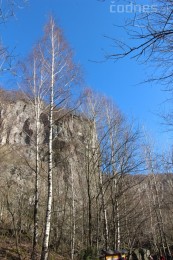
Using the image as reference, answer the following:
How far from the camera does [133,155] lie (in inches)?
467

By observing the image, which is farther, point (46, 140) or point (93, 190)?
point (46, 140)

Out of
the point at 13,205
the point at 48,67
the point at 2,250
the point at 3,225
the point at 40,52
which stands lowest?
the point at 2,250

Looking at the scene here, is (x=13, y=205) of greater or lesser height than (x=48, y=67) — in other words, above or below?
below

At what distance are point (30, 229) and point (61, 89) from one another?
9953 mm

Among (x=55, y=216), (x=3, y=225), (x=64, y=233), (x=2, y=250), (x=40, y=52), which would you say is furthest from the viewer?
(x=64, y=233)

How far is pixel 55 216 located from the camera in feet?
56.0

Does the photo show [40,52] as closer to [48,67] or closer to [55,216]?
[48,67]

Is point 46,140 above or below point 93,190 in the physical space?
above

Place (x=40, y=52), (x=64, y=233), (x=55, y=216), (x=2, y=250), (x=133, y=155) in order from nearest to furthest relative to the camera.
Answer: (x=2, y=250) → (x=40, y=52) → (x=133, y=155) → (x=55, y=216) → (x=64, y=233)

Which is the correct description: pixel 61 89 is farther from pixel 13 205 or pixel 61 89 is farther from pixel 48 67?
pixel 13 205

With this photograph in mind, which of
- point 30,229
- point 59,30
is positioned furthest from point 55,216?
point 59,30

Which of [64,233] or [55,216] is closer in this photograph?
[55,216]

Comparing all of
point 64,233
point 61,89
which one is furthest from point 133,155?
point 64,233

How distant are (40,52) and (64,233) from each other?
43.6 feet
